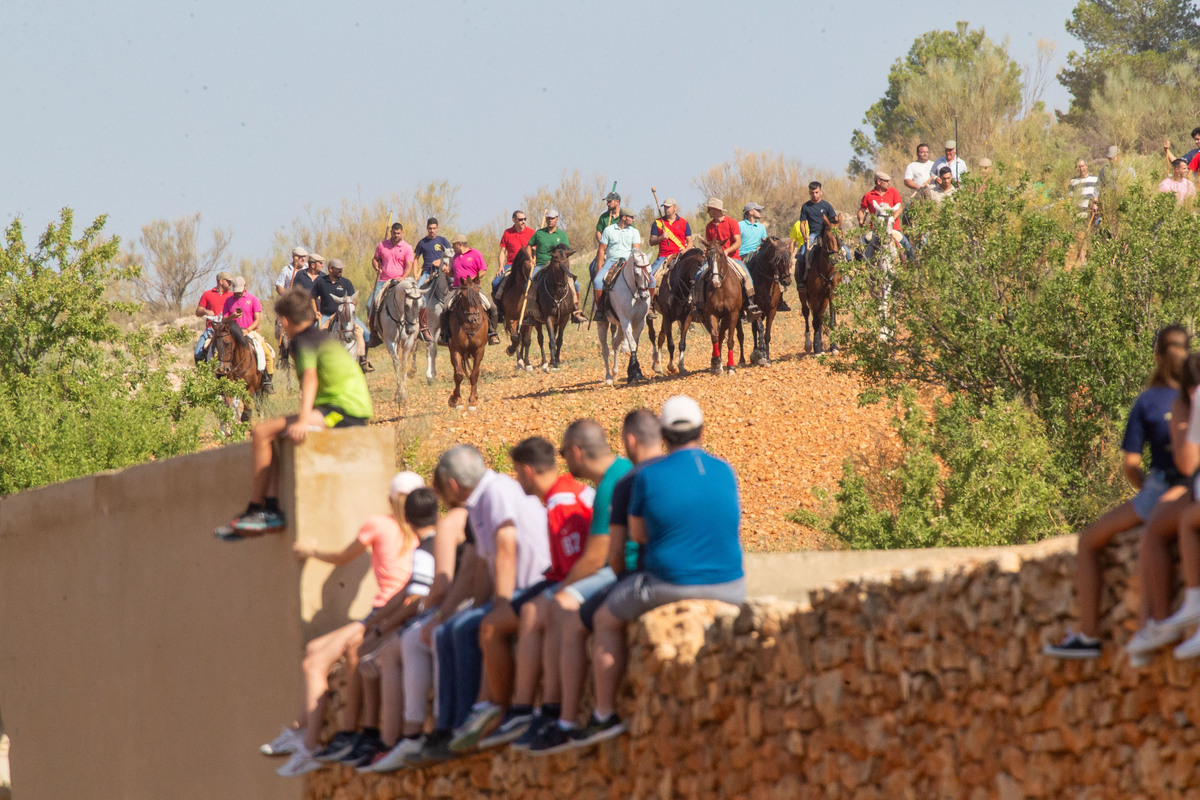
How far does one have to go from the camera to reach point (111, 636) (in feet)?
32.4

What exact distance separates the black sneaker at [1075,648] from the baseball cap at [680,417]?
1.95 m

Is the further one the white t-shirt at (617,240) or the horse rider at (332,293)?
the horse rider at (332,293)

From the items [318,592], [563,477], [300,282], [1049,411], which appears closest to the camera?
[563,477]

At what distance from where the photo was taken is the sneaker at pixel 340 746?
723cm

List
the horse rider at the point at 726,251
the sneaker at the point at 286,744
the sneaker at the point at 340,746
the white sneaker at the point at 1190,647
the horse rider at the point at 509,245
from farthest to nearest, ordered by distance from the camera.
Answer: the horse rider at the point at 509,245 → the horse rider at the point at 726,251 → the sneaker at the point at 286,744 → the sneaker at the point at 340,746 → the white sneaker at the point at 1190,647

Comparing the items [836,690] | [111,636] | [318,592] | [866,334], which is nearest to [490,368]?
[866,334]

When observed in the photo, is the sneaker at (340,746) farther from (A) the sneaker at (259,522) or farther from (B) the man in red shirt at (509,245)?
(B) the man in red shirt at (509,245)

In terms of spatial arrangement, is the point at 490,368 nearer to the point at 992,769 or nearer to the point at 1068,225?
the point at 1068,225

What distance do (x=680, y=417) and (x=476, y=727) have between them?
65.1 inches

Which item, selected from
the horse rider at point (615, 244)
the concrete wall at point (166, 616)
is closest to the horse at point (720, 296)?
the horse rider at point (615, 244)

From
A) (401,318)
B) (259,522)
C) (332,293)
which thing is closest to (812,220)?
(401,318)

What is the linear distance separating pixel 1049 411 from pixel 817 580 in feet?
21.6

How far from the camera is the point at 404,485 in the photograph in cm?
759

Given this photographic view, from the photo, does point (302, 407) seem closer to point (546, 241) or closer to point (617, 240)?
point (617, 240)
